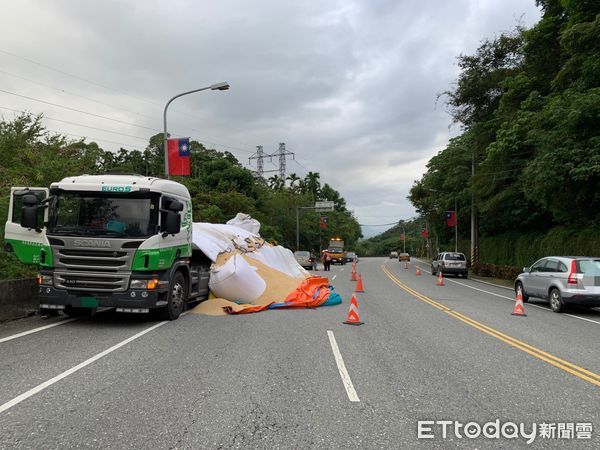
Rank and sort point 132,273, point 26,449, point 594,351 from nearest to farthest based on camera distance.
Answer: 1. point 26,449
2. point 594,351
3. point 132,273

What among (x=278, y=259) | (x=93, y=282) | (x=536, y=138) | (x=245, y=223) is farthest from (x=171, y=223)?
(x=536, y=138)

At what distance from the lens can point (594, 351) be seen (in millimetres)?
8461

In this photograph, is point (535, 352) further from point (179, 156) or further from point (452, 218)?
point (452, 218)

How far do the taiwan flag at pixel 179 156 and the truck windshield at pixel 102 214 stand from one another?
1043 cm

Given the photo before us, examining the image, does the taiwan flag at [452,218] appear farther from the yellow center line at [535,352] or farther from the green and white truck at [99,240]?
the green and white truck at [99,240]

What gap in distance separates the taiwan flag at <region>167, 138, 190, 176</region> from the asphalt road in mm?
10742

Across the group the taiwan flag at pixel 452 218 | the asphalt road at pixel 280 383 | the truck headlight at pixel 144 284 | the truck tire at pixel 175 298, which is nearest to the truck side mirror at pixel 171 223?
the truck headlight at pixel 144 284

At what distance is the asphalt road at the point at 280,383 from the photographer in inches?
173

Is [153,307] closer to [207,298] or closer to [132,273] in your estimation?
[132,273]

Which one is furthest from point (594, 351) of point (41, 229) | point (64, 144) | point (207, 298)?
point (64, 144)

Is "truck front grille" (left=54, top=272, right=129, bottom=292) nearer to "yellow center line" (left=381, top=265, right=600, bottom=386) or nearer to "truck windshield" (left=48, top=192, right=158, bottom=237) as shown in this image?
"truck windshield" (left=48, top=192, right=158, bottom=237)

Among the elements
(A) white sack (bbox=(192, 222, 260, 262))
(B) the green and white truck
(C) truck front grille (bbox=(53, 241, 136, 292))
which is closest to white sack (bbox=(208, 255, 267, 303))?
(A) white sack (bbox=(192, 222, 260, 262))

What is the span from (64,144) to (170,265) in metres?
18.2

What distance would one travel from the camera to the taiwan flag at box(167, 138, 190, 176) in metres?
20.4
